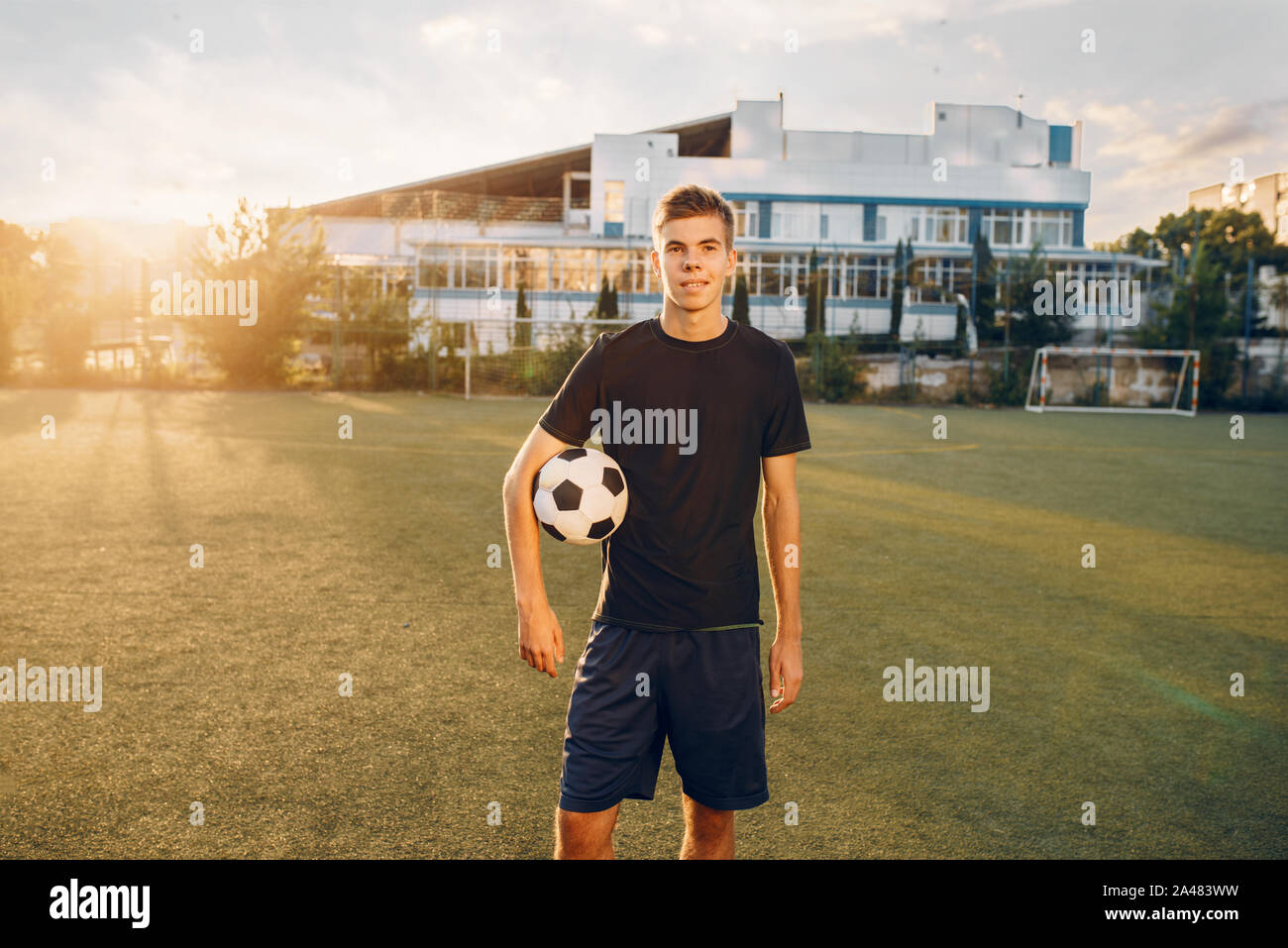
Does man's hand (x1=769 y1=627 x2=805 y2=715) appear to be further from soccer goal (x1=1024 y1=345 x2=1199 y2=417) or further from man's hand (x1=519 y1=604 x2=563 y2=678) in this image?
soccer goal (x1=1024 y1=345 x2=1199 y2=417)

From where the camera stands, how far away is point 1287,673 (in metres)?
5.29

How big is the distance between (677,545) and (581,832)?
31.2 inches

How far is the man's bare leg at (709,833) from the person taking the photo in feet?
8.82

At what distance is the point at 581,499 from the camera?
2.68 metres

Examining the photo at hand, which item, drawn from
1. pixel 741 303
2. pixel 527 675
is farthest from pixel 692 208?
pixel 741 303

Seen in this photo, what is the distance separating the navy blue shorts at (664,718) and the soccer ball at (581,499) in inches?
11.4

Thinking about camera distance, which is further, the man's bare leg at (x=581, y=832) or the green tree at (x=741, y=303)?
the green tree at (x=741, y=303)

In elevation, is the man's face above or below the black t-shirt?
above

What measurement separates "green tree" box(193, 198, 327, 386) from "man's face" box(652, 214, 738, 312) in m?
28.6

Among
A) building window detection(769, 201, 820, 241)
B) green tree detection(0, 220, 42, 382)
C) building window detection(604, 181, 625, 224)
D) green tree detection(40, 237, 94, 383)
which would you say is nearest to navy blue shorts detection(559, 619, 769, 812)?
green tree detection(40, 237, 94, 383)

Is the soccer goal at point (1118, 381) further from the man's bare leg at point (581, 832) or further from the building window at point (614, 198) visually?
the man's bare leg at point (581, 832)

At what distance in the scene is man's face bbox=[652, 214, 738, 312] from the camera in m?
2.56

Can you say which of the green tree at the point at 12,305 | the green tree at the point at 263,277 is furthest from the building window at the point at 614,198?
the green tree at the point at 12,305

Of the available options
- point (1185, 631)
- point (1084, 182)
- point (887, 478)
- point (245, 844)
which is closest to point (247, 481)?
point (887, 478)
